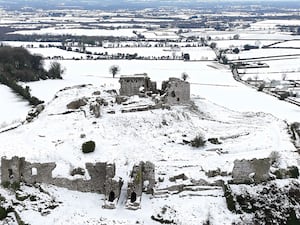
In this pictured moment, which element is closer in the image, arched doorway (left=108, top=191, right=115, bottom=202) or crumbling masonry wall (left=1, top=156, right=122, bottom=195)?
crumbling masonry wall (left=1, top=156, right=122, bottom=195)

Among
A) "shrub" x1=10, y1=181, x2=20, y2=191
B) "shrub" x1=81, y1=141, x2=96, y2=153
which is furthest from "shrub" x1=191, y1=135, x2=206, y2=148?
"shrub" x1=10, y1=181, x2=20, y2=191

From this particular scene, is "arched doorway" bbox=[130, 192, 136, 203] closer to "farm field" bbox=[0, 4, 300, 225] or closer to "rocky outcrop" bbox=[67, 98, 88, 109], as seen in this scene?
"farm field" bbox=[0, 4, 300, 225]

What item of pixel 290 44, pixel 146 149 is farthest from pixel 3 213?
pixel 290 44

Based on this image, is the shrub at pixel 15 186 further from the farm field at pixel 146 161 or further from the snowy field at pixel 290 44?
the snowy field at pixel 290 44

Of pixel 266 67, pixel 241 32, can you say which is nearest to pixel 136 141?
pixel 266 67

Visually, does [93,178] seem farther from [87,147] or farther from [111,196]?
[87,147]

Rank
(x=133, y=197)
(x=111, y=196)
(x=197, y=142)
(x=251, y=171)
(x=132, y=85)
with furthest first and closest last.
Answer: (x=132, y=85), (x=197, y=142), (x=251, y=171), (x=111, y=196), (x=133, y=197)
